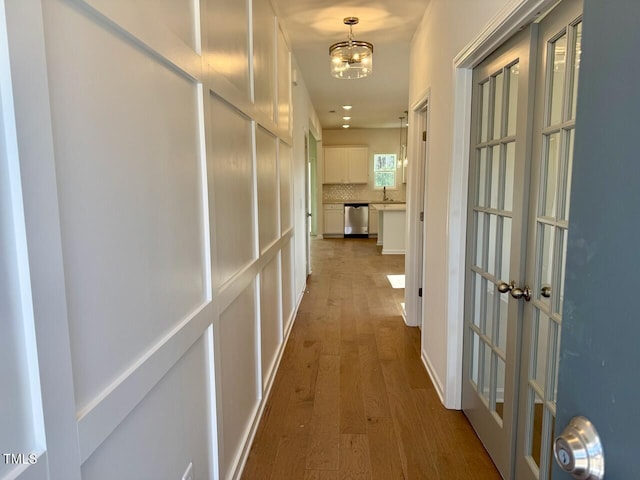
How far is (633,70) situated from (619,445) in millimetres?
479

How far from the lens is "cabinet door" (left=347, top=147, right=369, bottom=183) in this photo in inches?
420

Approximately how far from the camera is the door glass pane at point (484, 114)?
6.90 ft

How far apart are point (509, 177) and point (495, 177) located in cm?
17

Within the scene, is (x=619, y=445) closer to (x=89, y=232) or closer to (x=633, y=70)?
(x=633, y=70)

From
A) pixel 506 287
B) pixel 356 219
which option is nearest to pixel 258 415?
pixel 506 287

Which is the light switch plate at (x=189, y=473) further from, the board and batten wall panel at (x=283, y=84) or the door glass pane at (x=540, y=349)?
the board and batten wall panel at (x=283, y=84)

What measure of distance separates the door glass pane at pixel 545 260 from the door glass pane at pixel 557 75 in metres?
0.39

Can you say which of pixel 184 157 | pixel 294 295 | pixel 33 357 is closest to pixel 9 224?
pixel 33 357

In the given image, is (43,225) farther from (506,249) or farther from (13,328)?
(506,249)

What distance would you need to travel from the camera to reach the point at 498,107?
1.97m

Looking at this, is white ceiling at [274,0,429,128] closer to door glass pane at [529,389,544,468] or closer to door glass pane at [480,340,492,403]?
door glass pane at [480,340,492,403]

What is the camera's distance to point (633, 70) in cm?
52

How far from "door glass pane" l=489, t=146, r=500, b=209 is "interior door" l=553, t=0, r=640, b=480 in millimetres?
1406

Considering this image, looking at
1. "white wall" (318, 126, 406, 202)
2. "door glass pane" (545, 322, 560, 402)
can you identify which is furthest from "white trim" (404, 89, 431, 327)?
"white wall" (318, 126, 406, 202)
